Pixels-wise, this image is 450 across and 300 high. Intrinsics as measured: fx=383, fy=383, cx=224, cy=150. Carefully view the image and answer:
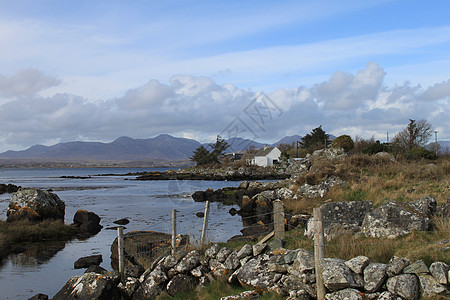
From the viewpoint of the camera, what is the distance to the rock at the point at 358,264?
8.15 meters

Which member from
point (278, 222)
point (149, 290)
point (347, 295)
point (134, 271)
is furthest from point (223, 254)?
point (347, 295)

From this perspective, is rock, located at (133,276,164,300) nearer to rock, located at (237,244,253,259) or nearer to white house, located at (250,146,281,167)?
rock, located at (237,244,253,259)

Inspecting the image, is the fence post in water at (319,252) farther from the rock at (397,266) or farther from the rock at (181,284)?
the rock at (181,284)

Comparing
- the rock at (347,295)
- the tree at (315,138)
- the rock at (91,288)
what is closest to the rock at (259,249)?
the rock at (347,295)

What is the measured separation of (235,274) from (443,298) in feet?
16.0

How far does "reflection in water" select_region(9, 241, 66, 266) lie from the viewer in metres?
16.5

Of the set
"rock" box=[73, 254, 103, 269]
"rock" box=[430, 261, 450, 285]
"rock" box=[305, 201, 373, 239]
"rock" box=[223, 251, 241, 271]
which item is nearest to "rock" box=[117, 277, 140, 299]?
"rock" box=[223, 251, 241, 271]

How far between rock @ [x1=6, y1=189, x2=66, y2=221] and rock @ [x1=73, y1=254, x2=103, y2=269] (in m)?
8.89

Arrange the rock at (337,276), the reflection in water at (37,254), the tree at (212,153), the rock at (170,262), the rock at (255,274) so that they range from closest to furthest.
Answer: the rock at (337,276) → the rock at (255,274) → the rock at (170,262) → the reflection in water at (37,254) → the tree at (212,153)

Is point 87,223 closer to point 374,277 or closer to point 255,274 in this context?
point 255,274

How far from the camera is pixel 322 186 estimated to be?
2545cm

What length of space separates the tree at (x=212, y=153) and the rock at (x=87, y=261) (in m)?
95.6

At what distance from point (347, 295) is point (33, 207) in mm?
21233

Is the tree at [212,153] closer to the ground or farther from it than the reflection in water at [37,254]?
farther from it
